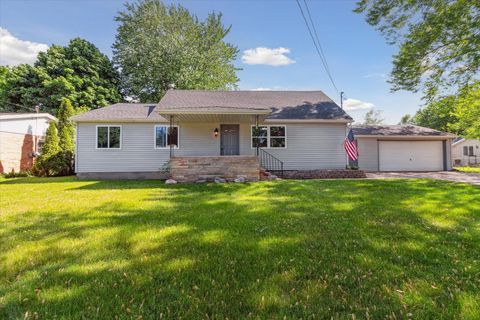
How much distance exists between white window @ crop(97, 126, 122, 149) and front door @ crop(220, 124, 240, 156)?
533cm

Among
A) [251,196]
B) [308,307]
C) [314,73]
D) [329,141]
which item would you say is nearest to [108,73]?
[314,73]

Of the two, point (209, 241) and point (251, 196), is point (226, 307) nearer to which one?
point (209, 241)

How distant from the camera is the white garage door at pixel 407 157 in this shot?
1748cm

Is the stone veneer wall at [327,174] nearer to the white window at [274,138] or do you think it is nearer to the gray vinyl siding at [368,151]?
the white window at [274,138]

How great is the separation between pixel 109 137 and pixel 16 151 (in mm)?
8424

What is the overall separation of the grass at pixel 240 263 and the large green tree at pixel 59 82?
22.1m

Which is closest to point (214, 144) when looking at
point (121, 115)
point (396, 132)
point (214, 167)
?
point (214, 167)

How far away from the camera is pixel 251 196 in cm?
720

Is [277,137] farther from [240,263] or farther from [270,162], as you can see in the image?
[240,263]

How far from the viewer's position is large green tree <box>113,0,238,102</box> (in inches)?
948

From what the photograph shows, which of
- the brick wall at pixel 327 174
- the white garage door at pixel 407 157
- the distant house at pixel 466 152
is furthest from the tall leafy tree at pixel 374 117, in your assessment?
the brick wall at pixel 327 174

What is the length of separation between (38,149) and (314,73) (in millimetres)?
19762

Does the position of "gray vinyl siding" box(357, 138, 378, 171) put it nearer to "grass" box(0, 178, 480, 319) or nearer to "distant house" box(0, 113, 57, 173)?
"grass" box(0, 178, 480, 319)

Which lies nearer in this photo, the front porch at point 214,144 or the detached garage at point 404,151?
the front porch at point 214,144
